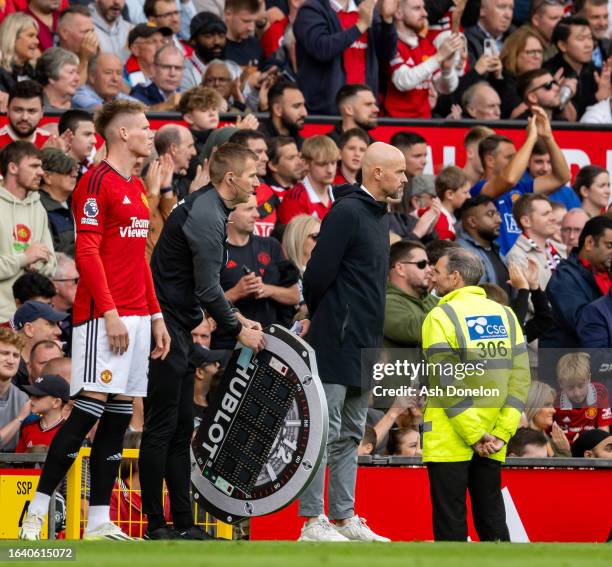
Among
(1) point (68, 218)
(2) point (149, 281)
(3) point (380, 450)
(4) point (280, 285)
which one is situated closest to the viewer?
(2) point (149, 281)

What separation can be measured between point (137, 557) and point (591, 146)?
988cm

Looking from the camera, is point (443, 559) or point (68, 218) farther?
point (68, 218)

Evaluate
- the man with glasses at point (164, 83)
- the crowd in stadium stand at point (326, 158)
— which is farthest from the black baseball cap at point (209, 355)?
the man with glasses at point (164, 83)

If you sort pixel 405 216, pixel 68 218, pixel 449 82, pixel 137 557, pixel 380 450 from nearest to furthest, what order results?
pixel 137 557
pixel 380 450
pixel 68 218
pixel 405 216
pixel 449 82

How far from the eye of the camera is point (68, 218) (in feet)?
41.4

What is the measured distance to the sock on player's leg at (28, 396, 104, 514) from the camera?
319 inches

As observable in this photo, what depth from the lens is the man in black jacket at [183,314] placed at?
8469mm

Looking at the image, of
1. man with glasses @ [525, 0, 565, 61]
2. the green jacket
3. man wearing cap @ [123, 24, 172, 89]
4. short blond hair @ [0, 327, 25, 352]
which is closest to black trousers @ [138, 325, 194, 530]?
short blond hair @ [0, 327, 25, 352]

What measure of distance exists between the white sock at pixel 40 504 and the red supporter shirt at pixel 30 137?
522cm

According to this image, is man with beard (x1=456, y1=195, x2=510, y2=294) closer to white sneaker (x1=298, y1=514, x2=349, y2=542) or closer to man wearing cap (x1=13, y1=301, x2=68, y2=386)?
man wearing cap (x1=13, y1=301, x2=68, y2=386)

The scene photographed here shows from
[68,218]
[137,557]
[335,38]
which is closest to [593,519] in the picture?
[137,557]

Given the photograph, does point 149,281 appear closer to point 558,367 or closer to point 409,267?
point 409,267

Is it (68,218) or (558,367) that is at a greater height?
(68,218)

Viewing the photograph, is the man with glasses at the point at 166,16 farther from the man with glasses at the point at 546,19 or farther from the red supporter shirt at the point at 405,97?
the man with glasses at the point at 546,19
